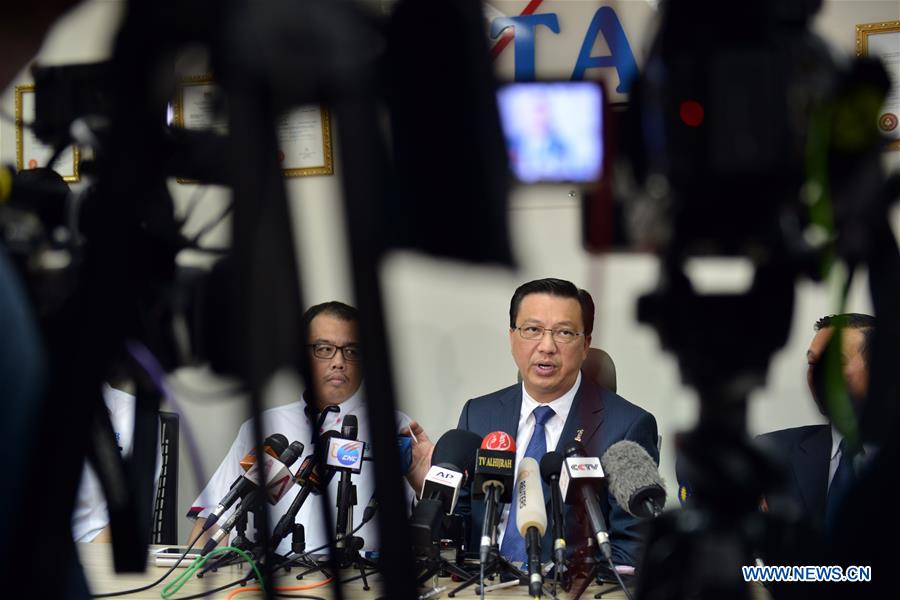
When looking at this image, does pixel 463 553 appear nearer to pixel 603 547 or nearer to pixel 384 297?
pixel 603 547

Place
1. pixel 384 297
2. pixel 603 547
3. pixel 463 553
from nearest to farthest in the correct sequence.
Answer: pixel 384 297, pixel 603 547, pixel 463 553

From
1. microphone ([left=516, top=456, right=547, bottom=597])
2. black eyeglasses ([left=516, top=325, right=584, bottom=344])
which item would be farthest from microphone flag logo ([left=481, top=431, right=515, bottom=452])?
black eyeglasses ([left=516, top=325, right=584, bottom=344])

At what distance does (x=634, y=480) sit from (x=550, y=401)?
32.1 inches

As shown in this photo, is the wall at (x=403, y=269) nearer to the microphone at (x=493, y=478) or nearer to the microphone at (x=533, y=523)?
the microphone at (x=533, y=523)

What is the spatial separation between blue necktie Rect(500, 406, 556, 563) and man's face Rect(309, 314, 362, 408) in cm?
127

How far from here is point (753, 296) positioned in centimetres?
42

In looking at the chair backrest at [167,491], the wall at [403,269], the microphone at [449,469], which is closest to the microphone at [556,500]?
the microphone at [449,469]

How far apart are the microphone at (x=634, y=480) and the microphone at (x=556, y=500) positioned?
0.09m

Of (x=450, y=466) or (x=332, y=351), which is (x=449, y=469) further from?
(x=332, y=351)

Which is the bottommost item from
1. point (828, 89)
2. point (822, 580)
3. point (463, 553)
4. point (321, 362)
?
point (463, 553)

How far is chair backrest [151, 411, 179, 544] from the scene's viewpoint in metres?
1.08

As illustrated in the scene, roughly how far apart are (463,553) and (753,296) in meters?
1.48

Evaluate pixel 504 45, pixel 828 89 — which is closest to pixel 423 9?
pixel 504 45

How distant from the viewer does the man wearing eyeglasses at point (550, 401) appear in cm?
194
